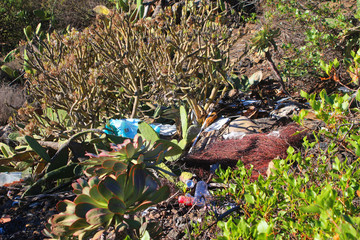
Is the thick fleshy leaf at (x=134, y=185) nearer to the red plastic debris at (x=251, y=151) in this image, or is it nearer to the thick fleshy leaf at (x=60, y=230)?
the thick fleshy leaf at (x=60, y=230)

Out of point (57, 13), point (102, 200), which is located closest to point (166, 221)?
point (102, 200)

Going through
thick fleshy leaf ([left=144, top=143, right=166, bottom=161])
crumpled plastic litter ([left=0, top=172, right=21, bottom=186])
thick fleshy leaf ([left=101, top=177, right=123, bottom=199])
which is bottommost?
crumpled plastic litter ([left=0, top=172, right=21, bottom=186])

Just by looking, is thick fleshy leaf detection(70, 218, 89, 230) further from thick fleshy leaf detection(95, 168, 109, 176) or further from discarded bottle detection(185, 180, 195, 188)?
discarded bottle detection(185, 180, 195, 188)

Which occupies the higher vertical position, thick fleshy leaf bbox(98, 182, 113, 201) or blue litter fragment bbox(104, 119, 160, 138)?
thick fleshy leaf bbox(98, 182, 113, 201)

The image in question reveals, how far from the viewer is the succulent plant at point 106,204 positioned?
1.23m

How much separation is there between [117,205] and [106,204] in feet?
0.27

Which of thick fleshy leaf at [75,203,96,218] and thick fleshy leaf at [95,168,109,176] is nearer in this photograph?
thick fleshy leaf at [75,203,96,218]

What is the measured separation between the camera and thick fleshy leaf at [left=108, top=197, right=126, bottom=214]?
1223mm

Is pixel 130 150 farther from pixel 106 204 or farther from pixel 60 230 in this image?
pixel 60 230

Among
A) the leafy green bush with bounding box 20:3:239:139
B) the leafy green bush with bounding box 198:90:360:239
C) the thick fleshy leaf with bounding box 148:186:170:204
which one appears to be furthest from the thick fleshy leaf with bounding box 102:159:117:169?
the leafy green bush with bounding box 20:3:239:139

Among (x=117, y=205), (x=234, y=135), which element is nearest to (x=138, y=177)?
(x=117, y=205)

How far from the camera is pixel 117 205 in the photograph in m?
1.25

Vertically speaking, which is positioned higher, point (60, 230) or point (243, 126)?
point (60, 230)

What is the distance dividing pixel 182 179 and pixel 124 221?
106cm
